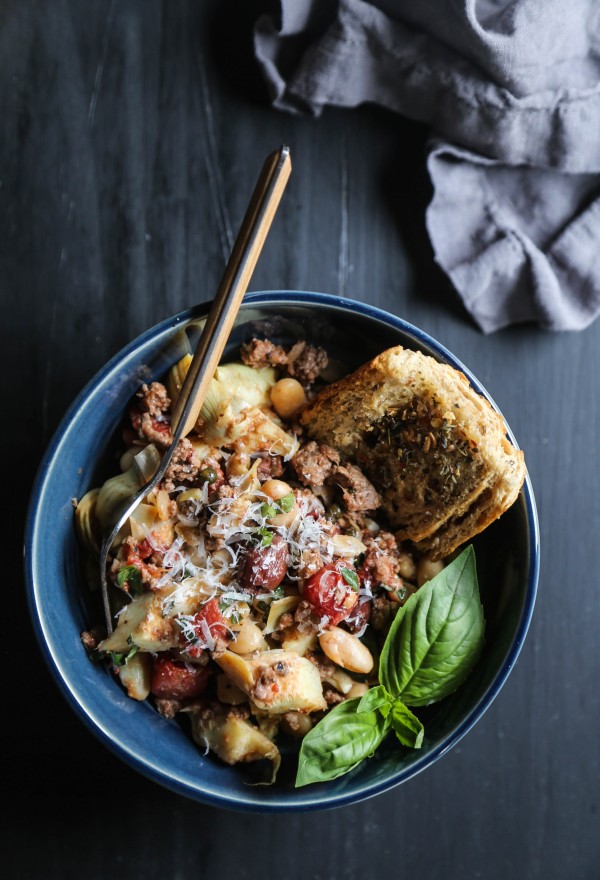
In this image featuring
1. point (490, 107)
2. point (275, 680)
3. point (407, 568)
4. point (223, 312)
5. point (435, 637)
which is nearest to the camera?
point (223, 312)

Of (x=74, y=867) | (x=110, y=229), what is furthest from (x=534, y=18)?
(x=74, y=867)

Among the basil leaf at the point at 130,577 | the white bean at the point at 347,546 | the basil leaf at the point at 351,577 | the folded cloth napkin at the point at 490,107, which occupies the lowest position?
the basil leaf at the point at 130,577

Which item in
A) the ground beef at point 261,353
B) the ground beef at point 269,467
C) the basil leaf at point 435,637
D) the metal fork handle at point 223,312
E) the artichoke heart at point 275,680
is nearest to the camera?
the metal fork handle at point 223,312

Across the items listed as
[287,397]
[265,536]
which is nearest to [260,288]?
[287,397]

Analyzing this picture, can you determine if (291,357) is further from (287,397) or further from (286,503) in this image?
(286,503)

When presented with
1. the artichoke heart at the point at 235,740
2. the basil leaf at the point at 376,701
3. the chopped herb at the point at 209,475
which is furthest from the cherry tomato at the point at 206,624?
the basil leaf at the point at 376,701

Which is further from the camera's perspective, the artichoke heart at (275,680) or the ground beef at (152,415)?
the ground beef at (152,415)

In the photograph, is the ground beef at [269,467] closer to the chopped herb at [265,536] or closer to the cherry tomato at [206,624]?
the chopped herb at [265,536]
